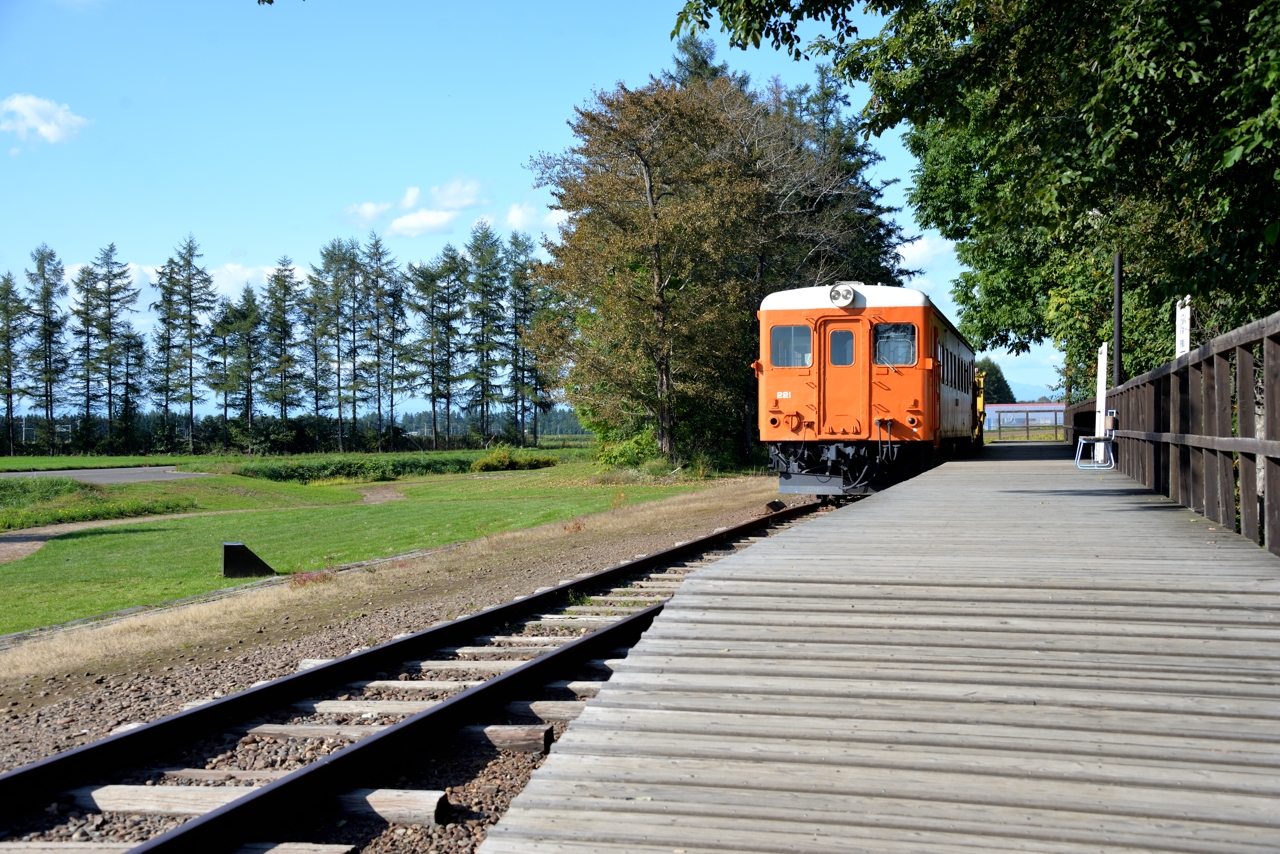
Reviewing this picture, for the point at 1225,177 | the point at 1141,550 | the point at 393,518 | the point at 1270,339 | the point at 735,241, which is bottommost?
the point at 393,518

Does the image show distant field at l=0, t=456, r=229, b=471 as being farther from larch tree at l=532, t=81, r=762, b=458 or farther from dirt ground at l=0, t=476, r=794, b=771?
dirt ground at l=0, t=476, r=794, b=771

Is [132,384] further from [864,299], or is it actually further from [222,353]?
[864,299]

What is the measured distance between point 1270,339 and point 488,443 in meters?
74.6

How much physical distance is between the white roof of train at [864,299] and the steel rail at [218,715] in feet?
31.1

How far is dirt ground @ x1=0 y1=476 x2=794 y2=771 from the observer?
586 centimetres

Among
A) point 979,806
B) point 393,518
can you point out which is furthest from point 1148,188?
point 393,518

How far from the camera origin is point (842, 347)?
1623 centimetres

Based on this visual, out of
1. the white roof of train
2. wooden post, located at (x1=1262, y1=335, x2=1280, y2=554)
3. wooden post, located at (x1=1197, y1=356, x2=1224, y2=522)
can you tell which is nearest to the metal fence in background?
the white roof of train

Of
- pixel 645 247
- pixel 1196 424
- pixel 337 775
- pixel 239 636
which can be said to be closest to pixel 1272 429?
pixel 1196 424

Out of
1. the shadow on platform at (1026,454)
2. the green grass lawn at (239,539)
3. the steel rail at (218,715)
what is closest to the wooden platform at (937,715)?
the steel rail at (218,715)

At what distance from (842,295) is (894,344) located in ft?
3.70

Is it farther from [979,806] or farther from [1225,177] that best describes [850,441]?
[979,806]

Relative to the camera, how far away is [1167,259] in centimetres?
1354

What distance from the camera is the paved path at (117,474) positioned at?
3753 cm
